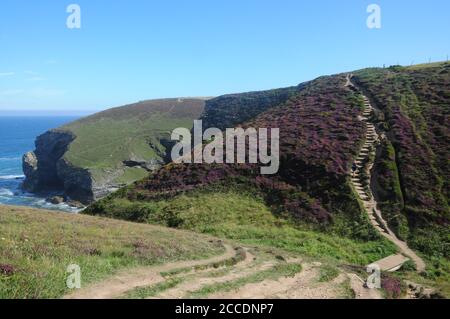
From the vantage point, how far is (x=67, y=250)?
2133 cm

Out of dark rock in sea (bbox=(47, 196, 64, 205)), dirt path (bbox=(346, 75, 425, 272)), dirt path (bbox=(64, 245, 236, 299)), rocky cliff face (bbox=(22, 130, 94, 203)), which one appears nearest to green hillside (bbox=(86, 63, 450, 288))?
dirt path (bbox=(346, 75, 425, 272))

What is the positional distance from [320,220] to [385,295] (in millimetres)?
17972

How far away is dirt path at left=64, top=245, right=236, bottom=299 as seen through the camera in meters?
16.3

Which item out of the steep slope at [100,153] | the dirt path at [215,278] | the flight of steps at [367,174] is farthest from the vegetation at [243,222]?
the steep slope at [100,153]

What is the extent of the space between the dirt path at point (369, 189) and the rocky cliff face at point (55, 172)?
79.5 m

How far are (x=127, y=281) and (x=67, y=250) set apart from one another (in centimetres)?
486

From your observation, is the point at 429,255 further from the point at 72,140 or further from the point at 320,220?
the point at 72,140

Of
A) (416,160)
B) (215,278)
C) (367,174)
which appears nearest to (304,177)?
(367,174)

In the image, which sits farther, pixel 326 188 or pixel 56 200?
pixel 56 200

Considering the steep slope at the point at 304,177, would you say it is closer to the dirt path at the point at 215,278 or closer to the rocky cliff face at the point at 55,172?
the dirt path at the point at 215,278

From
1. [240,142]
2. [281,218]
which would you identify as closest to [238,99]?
[240,142]

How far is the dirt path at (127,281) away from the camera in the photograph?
16328 mm

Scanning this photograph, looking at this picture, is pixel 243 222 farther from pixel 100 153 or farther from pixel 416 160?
pixel 100 153
